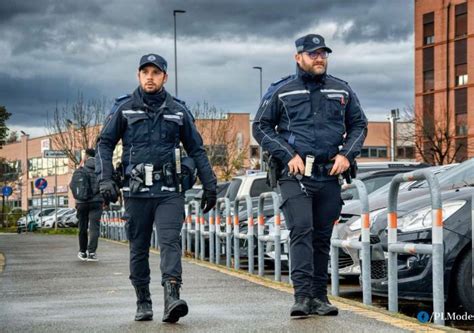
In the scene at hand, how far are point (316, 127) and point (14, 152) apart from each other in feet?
356

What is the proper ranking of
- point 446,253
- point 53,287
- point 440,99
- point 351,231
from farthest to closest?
point 440,99 → point 53,287 → point 351,231 → point 446,253

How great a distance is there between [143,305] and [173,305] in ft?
1.56

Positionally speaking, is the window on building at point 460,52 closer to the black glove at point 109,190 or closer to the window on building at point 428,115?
the window on building at point 428,115

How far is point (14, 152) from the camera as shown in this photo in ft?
371

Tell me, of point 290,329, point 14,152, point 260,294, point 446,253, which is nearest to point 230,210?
point 260,294

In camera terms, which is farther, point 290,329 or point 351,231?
point 351,231

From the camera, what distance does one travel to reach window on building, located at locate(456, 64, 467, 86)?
219 ft

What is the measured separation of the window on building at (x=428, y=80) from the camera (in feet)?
228

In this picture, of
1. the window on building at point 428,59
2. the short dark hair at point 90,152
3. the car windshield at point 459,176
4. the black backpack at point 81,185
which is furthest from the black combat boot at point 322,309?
the window on building at point 428,59

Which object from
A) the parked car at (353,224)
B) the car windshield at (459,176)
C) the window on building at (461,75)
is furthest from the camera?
the window on building at (461,75)

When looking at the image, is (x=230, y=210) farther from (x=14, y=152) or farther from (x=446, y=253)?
(x=14, y=152)

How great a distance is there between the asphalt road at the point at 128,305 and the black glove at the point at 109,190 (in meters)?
0.89

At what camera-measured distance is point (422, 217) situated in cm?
835

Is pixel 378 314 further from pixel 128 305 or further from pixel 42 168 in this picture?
pixel 42 168
